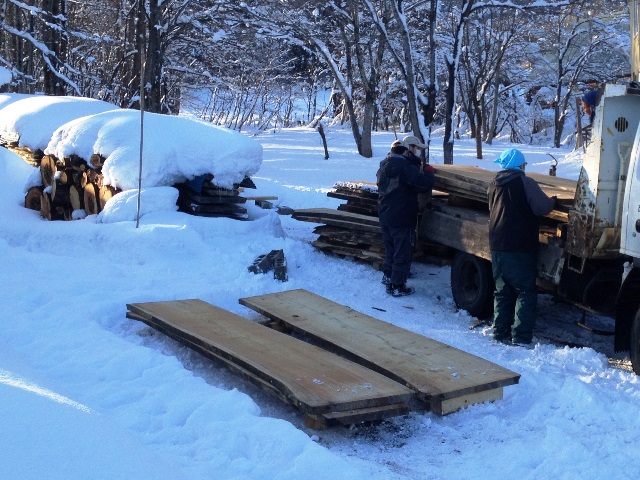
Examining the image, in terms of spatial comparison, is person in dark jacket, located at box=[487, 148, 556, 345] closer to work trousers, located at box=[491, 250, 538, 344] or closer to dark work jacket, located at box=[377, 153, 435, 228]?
work trousers, located at box=[491, 250, 538, 344]

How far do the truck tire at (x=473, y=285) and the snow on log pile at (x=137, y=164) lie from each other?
352 centimetres

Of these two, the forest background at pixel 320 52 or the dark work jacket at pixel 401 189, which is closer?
the dark work jacket at pixel 401 189

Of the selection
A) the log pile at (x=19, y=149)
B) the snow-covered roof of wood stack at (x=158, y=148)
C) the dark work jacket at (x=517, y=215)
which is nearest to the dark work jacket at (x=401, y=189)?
the dark work jacket at (x=517, y=215)

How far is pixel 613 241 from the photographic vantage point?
617 cm

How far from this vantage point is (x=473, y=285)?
812 cm

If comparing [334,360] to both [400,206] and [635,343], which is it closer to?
[635,343]

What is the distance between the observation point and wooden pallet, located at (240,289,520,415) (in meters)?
5.11

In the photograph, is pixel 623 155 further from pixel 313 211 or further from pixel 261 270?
pixel 313 211

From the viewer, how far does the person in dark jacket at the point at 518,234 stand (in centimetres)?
675

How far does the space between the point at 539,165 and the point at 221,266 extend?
51.0ft

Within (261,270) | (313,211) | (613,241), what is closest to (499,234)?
(613,241)

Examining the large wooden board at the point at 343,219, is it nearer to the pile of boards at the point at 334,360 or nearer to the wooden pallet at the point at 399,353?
the wooden pallet at the point at 399,353

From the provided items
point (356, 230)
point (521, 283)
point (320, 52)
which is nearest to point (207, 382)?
point (521, 283)

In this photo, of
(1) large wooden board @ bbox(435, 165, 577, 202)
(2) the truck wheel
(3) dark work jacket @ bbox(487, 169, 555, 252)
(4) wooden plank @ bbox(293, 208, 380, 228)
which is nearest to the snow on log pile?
(4) wooden plank @ bbox(293, 208, 380, 228)
